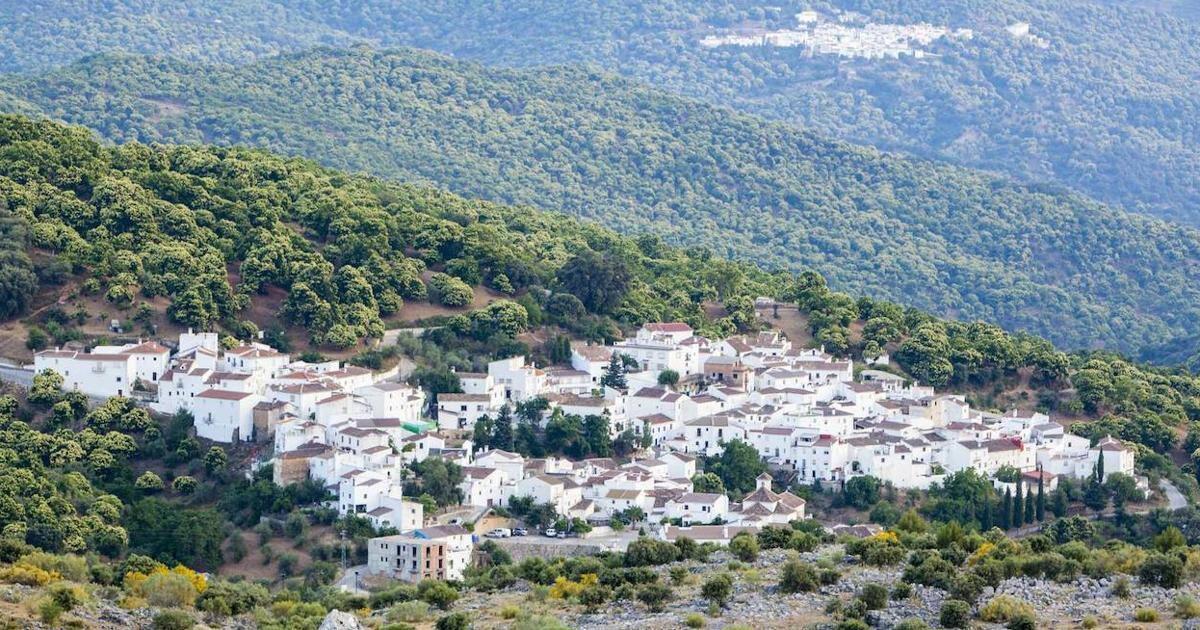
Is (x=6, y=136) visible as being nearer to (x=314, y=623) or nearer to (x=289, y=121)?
(x=314, y=623)

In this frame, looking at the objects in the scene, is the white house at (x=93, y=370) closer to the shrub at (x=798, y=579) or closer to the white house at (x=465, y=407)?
the white house at (x=465, y=407)

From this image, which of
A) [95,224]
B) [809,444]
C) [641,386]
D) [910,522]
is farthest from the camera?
[95,224]

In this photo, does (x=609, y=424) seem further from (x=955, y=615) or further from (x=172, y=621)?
(x=955, y=615)

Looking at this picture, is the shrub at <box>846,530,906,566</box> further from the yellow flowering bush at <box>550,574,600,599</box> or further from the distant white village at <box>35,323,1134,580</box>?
the distant white village at <box>35,323,1134,580</box>

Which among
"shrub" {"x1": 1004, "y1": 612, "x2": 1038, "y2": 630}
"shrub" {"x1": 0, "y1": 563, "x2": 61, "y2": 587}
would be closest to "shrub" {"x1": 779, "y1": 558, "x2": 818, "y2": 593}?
"shrub" {"x1": 1004, "y1": 612, "x2": 1038, "y2": 630}

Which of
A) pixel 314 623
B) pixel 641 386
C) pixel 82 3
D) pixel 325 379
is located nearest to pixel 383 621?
pixel 314 623

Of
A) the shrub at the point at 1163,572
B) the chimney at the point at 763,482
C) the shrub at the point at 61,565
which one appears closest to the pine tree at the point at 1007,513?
the chimney at the point at 763,482

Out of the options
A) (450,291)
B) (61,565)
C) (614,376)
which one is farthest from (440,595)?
(450,291)
